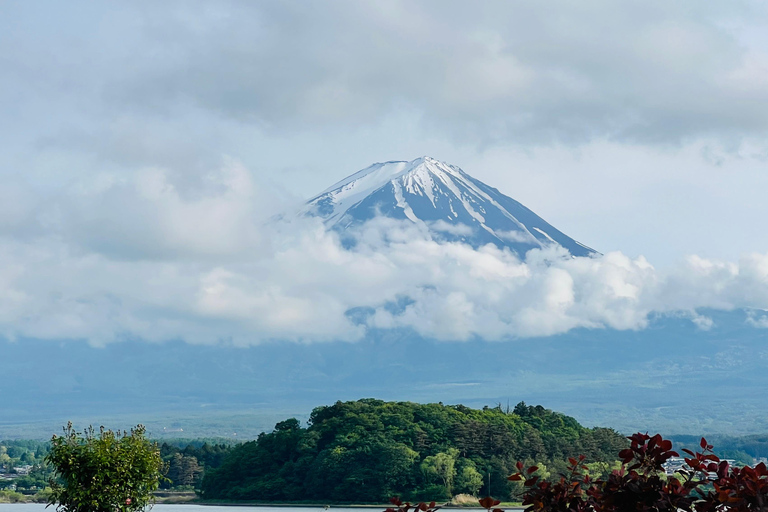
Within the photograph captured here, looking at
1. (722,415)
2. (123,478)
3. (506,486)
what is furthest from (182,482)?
(722,415)

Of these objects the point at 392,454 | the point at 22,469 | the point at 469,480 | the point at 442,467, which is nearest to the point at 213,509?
the point at 392,454

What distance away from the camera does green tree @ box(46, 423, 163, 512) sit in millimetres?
13617

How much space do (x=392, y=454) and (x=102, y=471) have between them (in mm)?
49109

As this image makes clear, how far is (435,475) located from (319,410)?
1104 cm

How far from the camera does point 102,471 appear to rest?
13.6m

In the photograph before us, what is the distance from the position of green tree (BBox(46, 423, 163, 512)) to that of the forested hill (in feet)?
155

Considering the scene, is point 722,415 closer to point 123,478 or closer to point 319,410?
point 319,410

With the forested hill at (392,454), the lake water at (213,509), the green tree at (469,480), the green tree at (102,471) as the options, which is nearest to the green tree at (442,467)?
the forested hill at (392,454)

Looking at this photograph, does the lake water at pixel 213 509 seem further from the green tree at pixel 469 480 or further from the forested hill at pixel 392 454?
the green tree at pixel 469 480

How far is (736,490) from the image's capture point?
16.6 feet

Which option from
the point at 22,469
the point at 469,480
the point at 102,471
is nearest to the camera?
the point at 102,471

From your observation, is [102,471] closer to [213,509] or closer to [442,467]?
[442,467]

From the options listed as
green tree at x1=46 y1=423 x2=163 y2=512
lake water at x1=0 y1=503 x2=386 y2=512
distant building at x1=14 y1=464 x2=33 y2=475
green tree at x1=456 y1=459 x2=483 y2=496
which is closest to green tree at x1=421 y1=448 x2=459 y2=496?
green tree at x1=456 y1=459 x2=483 y2=496

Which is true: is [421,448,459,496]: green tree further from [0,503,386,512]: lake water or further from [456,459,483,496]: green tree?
[0,503,386,512]: lake water
